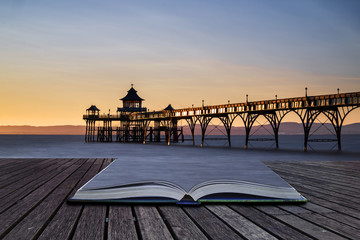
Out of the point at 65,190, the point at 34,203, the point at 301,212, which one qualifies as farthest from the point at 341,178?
the point at 34,203

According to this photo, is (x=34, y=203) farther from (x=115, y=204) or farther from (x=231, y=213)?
(x=231, y=213)

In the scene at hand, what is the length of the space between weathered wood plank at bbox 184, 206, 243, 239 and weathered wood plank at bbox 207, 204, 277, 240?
10 centimetres

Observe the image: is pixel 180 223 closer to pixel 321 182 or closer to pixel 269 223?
pixel 269 223

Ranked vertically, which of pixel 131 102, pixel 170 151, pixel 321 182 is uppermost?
pixel 131 102

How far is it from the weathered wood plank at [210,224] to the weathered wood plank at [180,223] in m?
0.09

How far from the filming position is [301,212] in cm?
519

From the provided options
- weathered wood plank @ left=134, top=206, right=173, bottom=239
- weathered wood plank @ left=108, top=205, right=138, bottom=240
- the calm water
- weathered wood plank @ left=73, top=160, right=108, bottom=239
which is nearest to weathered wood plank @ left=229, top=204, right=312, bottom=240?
weathered wood plank @ left=134, top=206, right=173, bottom=239

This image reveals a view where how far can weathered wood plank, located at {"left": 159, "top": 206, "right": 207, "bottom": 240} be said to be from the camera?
13.1 ft

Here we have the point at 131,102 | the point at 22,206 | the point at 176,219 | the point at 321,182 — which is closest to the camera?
the point at 176,219

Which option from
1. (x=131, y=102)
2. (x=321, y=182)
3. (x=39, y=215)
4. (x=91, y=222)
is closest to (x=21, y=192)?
(x=39, y=215)

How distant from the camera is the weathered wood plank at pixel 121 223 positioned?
4.00m

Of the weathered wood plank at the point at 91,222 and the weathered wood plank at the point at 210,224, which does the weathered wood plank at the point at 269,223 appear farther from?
the weathered wood plank at the point at 91,222

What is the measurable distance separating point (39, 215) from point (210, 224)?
2.55 m

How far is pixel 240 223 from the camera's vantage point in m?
4.53
